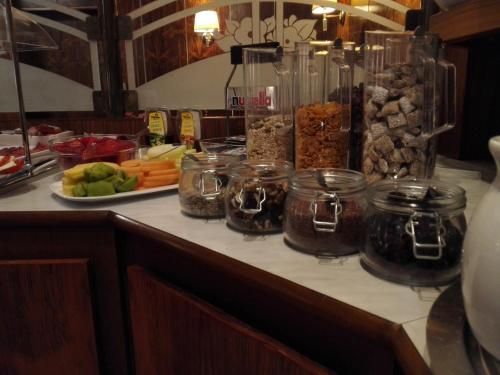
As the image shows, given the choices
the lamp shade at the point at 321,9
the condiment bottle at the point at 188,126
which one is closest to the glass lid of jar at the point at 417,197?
the condiment bottle at the point at 188,126

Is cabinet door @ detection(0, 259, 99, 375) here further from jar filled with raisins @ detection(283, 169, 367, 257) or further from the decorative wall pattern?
the decorative wall pattern

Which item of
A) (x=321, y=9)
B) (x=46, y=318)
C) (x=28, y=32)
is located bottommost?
(x=46, y=318)

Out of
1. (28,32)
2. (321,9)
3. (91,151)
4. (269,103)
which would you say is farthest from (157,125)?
(321,9)

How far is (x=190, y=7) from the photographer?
7.94 ft

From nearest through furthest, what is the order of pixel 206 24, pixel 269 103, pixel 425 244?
pixel 425 244 < pixel 269 103 < pixel 206 24

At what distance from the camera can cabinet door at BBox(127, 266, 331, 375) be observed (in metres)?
0.53

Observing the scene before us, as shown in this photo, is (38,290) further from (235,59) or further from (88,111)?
(88,111)

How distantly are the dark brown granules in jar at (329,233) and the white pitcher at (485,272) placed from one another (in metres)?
0.21

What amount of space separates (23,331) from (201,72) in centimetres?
201

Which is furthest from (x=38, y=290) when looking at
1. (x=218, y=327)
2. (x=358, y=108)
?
(x=358, y=108)

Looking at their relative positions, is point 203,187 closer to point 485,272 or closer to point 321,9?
point 485,272

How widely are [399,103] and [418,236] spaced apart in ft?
1.06

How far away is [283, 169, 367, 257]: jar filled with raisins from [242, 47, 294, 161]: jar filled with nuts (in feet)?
1.00

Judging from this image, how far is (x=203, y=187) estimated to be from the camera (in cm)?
73
